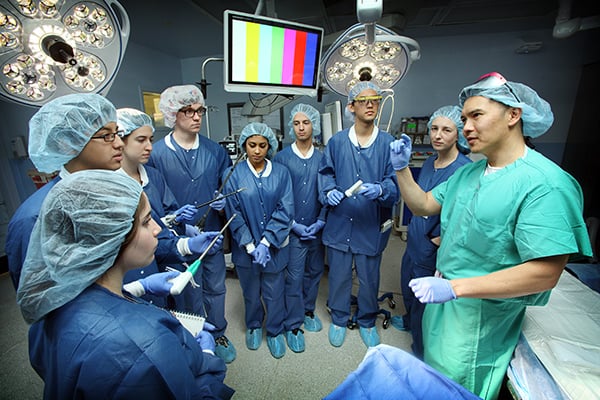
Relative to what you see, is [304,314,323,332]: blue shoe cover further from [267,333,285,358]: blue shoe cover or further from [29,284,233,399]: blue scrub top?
[29,284,233,399]: blue scrub top

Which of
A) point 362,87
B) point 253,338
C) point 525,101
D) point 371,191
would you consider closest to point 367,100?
point 362,87

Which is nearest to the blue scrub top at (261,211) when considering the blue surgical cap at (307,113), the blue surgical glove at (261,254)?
the blue surgical glove at (261,254)

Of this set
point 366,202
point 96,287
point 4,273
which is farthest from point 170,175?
point 4,273

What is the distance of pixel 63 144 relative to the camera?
1035 millimetres

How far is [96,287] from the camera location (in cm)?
70

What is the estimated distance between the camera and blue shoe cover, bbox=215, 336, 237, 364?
1908 millimetres

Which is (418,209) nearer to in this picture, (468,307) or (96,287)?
(468,307)

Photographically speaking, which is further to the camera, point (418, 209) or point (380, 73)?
point (380, 73)

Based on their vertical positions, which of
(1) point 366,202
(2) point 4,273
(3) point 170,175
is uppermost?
(3) point 170,175

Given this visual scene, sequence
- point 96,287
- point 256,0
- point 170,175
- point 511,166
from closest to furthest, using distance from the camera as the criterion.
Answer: point 96,287
point 511,166
point 170,175
point 256,0

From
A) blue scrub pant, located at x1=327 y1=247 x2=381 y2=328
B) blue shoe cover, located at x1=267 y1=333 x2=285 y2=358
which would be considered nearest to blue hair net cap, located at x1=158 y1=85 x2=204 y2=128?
blue scrub pant, located at x1=327 y1=247 x2=381 y2=328

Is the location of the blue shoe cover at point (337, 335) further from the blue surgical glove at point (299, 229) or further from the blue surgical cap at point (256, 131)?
the blue surgical cap at point (256, 131)

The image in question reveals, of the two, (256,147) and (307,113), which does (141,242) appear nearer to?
(256,147)

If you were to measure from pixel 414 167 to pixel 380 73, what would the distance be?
241 cm
